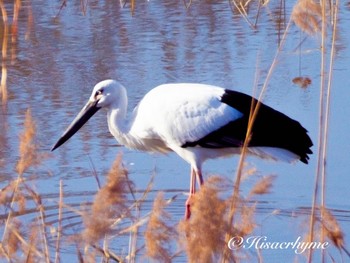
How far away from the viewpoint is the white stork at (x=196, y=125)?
5.00m

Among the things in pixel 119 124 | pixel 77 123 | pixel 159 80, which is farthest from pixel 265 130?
pixel 159 80

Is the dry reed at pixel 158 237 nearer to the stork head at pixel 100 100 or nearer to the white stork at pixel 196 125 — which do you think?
the white stork at pixel 196 125

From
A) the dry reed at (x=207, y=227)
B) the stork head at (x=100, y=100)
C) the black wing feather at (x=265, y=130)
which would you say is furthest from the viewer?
the stork head at (x=100, y=100)

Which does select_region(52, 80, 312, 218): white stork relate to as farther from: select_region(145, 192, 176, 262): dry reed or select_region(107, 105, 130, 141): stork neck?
select_region(145, 192, 176, 262): dry reed

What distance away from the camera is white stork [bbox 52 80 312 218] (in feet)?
16.4

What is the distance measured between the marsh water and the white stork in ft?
0.49

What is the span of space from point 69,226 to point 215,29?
3.44m

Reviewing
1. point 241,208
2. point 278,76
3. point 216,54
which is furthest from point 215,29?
point 241,208

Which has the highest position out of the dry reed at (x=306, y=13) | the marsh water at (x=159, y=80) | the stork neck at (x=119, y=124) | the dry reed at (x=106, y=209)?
the dry reed at (x=306, y=13)

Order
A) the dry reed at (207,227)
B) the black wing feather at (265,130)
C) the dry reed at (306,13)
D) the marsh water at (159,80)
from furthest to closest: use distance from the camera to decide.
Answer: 1. the marsh water at (159,80)
2. the black wing feather at (265,130)
3. the dry reed at (306,13)
4. the dry reed at (207,227)

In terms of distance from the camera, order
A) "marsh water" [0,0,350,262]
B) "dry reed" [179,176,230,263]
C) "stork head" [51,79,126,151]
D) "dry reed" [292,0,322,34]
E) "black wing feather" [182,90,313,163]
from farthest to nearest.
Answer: "stork head" [51,79,126,151], "marsh water" [0,0,350,262], "black wing feather" [182,90,313,163], "dry reed" [292,0,322,34], "dry reed" [179,176,230,263]

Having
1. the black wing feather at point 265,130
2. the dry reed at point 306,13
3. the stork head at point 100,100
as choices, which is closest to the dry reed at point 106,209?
the dry reed at point 306,13

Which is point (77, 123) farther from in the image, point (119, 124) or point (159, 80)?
point (159, 80)

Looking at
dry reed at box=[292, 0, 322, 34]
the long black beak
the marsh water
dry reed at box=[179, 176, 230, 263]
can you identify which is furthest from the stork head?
dry reed at box=[179, 176, 230, 263]
